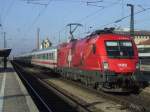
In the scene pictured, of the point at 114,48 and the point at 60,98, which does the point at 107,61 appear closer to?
the point at 114,48

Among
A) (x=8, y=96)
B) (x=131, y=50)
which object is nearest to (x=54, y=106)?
(x=8, y=96)

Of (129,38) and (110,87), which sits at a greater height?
(129,38)

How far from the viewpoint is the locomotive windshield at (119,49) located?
21359 millimetres

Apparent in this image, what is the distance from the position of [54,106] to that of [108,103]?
2.31 meters

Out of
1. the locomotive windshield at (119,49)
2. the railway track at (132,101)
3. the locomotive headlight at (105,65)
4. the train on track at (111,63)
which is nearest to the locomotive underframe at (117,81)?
the train on track at (111,63)

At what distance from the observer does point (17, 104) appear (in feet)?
51.8

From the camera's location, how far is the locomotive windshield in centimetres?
2136

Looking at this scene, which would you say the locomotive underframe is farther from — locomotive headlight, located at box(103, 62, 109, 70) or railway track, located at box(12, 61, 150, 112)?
railway track, located at box(12, 61, 150, 112)

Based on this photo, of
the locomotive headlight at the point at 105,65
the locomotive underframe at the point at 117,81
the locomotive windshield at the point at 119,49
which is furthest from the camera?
the locomotive windshield at the point at 119,49

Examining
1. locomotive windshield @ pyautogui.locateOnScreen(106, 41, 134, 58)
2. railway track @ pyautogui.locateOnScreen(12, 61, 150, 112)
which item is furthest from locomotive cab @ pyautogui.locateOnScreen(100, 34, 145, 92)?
railway track @ pyautogui.locateOnScreen(12, 61, 150, 112)

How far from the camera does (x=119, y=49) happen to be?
2173 centimetres

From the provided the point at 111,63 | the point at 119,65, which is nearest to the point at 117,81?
the point at 119,65

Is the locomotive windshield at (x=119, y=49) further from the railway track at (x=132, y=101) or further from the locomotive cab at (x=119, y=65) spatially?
the railway track at (x=132, y=101)

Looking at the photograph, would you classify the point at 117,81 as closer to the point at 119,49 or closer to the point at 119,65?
the point at 119,65
